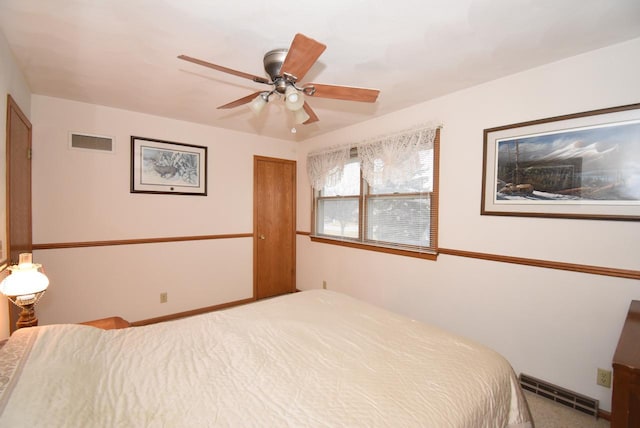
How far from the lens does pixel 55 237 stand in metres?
2.76

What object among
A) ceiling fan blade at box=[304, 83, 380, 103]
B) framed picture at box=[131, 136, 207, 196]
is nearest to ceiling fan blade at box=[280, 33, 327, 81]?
ceiling fan blade at box=[304, 83, 380, 103]

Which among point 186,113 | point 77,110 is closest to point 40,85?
point 77,110

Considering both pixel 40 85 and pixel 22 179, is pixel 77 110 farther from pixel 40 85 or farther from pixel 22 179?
pixel 22 179

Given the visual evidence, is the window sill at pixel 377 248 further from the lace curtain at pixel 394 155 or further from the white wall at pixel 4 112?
the white wall at pixel 4 112

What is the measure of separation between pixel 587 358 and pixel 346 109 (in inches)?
110

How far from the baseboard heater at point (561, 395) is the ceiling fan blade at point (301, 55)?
2700mm

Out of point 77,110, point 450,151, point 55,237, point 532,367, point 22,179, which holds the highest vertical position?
point 77,110

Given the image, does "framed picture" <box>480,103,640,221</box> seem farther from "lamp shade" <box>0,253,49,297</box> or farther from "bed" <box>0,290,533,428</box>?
"lamp shade" <box>0,253,49,297</box>

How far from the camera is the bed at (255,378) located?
98 cm

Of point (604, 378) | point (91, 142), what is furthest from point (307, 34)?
point (604, 378)

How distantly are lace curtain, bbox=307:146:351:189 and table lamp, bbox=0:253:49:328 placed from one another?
291 centimetres

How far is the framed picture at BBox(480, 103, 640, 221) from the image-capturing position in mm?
1762

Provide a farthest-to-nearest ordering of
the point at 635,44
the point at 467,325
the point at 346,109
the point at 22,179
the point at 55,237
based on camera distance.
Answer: the point at 346,109 → the point at 55,237 → the point at 467,325 → the point at 22,179 → the point at 635,44

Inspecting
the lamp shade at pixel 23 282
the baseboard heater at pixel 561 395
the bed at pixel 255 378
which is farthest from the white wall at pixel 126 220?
the baseboard heater at pixel 561 395
